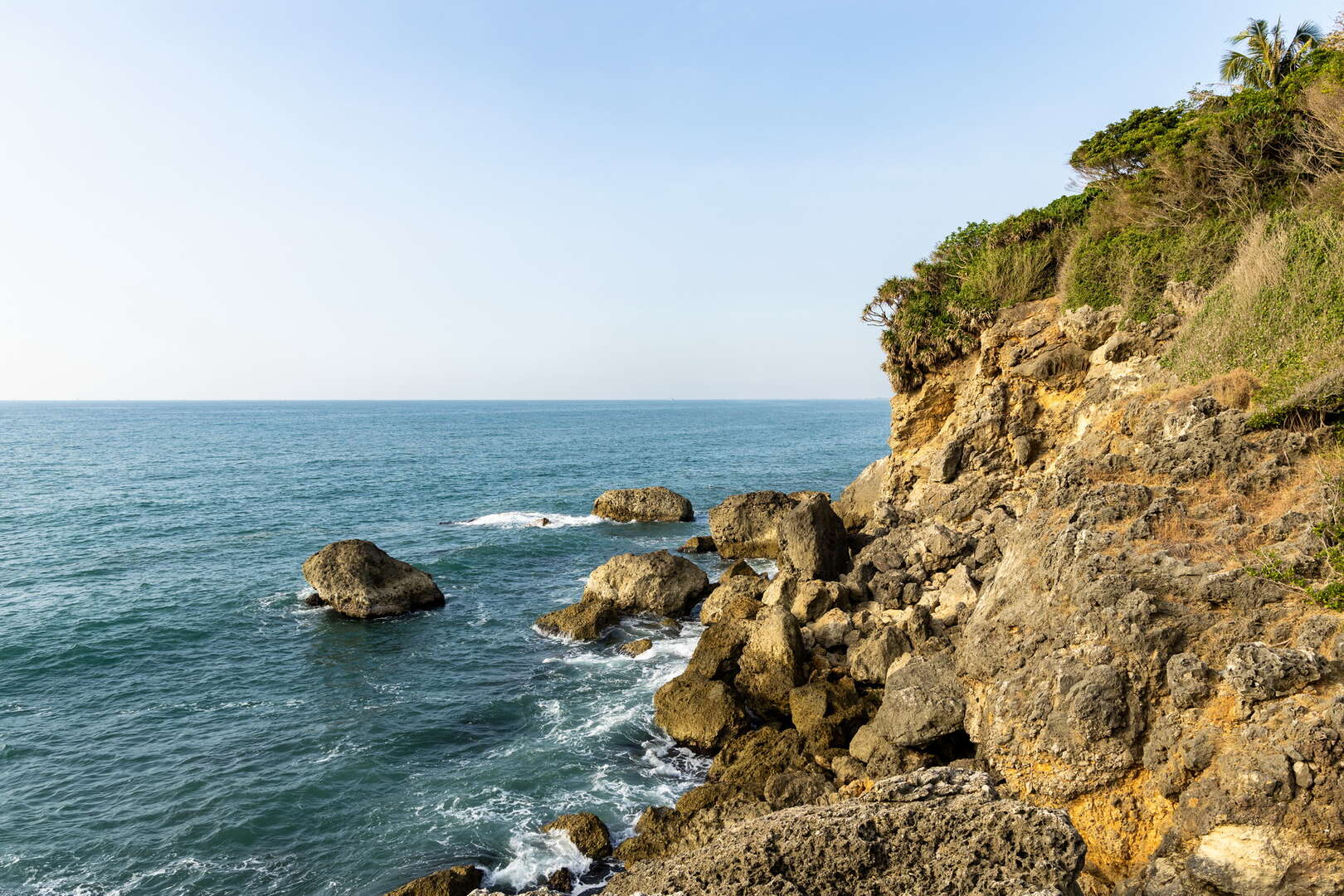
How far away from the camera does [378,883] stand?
14.0 meters

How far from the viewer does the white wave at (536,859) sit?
1387 centimetres

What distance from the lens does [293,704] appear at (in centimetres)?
2155

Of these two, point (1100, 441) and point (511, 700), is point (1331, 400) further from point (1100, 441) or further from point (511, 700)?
point (511, 700)

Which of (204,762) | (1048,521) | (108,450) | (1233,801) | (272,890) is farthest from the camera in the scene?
(108,450)

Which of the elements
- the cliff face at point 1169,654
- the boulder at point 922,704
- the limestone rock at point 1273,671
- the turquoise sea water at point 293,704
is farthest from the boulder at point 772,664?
the limestone rock at point 1273,671

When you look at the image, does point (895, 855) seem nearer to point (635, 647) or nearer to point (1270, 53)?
point (635, 647)

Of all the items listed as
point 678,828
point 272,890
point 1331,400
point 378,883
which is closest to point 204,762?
point 272,890

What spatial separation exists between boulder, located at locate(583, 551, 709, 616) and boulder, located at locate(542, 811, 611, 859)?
13090 mm

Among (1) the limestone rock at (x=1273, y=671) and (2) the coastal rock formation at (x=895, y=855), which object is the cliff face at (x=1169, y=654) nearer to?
(1) the limestone rock at (x=1273, y=671)

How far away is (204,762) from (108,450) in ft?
310

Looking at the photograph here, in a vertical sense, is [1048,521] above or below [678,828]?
above

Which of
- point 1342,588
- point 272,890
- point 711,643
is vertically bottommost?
point 272,890

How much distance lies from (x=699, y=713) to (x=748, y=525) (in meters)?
19.9

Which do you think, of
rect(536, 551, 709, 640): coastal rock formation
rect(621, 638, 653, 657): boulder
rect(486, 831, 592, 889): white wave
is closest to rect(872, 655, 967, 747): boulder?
rect(486, 831, 592, 889): white wave
